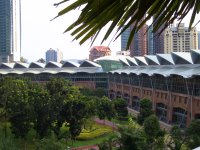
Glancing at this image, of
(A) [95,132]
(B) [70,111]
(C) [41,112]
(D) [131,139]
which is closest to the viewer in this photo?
(D) [131,139]

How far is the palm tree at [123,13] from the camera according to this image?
1.44m

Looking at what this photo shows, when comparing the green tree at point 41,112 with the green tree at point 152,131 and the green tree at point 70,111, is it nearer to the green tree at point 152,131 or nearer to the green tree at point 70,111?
the green tree at point 70,111

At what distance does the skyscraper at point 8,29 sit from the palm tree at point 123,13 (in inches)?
4140

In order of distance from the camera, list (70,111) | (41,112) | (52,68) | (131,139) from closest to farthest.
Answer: (131,139), (41,112), (70,111), (52,68)

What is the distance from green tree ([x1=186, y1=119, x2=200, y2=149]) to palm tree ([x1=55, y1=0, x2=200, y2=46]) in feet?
65.8

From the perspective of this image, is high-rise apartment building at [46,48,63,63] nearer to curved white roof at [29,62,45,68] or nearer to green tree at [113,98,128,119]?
curved white roof at [29,62,45,68]

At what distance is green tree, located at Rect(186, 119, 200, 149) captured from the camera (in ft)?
68.7

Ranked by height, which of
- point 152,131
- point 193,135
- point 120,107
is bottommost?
point 120,107

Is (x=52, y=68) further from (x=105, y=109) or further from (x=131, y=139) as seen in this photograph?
(x=131, y=139)

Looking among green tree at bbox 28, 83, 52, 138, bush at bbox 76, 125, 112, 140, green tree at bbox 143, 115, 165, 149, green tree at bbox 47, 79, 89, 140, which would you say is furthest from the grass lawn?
green tree at bbox 143, 115, 165, 149

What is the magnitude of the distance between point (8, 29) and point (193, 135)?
8838 cm

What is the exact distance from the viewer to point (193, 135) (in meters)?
22.0

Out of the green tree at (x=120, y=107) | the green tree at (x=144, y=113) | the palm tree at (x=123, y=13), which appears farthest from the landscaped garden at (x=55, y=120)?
the palm tree at (x=123, y=13)

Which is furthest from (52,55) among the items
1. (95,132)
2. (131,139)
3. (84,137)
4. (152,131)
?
(131,139)
